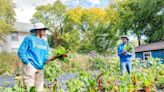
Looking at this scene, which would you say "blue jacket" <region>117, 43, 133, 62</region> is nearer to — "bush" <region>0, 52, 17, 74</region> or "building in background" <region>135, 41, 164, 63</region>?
"bush" <region>0, 52, 17, 74</region>

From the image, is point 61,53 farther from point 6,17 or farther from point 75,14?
point 75,14

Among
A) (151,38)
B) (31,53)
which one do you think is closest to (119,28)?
(151,38)

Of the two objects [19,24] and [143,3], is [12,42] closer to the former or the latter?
[19,24]

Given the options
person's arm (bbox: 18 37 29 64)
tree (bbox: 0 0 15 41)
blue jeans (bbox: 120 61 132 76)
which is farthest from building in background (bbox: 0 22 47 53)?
person's arm (bbox: 18 37 29 64)

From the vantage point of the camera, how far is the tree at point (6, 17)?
125 feet

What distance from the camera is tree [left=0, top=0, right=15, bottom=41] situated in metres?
38.1

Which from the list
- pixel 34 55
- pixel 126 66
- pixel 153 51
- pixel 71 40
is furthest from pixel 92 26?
pixel 34 55

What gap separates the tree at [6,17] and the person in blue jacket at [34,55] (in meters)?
32.8

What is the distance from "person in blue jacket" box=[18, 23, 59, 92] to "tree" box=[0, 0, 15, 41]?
3275 centimetres

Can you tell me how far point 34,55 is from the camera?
5.89 meters

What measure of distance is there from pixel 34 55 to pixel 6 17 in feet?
116

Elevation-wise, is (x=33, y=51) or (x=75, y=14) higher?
(x=75, y=14)

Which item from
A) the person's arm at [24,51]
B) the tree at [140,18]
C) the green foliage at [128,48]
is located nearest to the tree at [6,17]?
the tree at [140,18]

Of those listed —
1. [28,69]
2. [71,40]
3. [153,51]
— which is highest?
[71,40]
